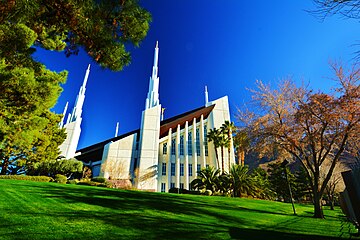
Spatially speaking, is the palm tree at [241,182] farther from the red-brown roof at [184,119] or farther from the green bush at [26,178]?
the green bush at [26,178]

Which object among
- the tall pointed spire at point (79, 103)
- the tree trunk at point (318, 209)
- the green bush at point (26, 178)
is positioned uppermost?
→ the tall pointed spire at point (79, 103)

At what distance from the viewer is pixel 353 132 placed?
419 inches

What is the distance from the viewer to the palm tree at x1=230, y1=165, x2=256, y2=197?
80.7ft

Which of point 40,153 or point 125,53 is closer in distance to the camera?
point 125,53

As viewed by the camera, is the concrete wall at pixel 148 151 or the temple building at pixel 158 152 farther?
the temple building at pixel 158 152

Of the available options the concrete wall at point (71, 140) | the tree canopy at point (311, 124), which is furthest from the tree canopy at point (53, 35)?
the concrete wall at point (71, 140)

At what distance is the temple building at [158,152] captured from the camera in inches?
1359

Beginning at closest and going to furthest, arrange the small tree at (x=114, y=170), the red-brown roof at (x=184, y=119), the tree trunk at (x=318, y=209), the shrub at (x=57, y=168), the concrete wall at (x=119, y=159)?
the tree trunk at (x=318, y=209), the shrub at (x=57, y=168), the small tree at (x=114, y=170), the concrete wall at (x=119, y=159), the red-brown roof at (x=184, y=119)

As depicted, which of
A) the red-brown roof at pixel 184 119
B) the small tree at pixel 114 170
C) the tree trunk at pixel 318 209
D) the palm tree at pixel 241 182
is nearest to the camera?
the tree trunk at pixel 318 209

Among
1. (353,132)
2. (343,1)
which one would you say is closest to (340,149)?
(353,132)

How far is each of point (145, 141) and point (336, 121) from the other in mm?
30703

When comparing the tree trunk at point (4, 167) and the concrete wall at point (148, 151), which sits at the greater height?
the concrete wall at point (148, 151)

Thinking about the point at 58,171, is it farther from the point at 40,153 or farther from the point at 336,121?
the point at 336,121

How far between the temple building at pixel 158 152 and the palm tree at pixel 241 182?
1093 centimetres
